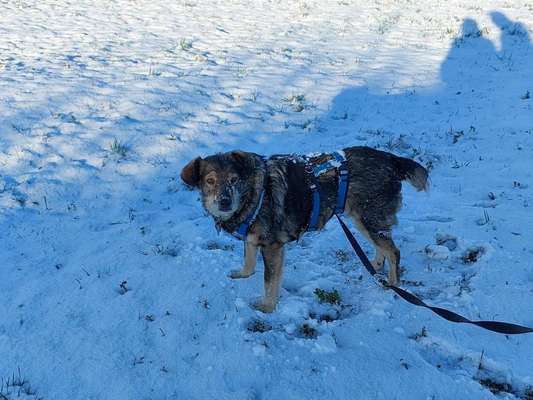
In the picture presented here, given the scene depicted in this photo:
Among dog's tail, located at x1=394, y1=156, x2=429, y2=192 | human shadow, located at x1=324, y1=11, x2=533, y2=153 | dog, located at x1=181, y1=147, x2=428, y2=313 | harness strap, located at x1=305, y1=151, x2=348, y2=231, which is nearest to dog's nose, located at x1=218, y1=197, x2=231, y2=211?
dog, located at x1=181, y1=147, x2=428, y2=313

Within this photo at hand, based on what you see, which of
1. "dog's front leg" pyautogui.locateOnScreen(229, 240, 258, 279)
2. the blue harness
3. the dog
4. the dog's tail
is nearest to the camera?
the dog

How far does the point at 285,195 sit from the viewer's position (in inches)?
192

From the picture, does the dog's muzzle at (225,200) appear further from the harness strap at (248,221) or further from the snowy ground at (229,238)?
the snowy ground at (229,238)

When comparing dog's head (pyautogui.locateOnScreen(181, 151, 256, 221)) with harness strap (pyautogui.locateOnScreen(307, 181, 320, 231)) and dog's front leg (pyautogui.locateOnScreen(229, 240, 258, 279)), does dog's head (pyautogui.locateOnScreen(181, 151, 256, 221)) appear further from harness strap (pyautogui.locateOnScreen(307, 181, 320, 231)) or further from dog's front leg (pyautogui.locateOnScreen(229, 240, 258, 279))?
dog's front leg (pyautogui.locateOnScreen(229, 240, 258, 279))

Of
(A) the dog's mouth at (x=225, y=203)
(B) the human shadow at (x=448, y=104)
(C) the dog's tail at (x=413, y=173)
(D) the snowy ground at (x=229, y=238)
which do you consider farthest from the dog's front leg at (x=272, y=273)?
(B) the human shadow at (x=448, y=104)

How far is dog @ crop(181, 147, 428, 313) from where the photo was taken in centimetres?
466

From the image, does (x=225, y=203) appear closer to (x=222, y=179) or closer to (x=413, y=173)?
(x=222, y=179)

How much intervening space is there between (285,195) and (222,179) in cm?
75

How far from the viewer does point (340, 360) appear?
14.1 ft

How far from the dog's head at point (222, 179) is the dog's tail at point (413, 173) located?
1803mm

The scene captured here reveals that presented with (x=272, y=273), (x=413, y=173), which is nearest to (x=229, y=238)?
(x=272, y=273)

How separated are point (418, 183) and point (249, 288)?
7.86 feet

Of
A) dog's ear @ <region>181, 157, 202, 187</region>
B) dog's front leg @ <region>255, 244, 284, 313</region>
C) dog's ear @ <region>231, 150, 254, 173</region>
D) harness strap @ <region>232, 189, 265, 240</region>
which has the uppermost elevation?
dog's ear @ <region>231, 150, 254, 173</region>

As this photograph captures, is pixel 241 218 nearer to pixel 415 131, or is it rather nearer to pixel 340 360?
pixel 340 360
